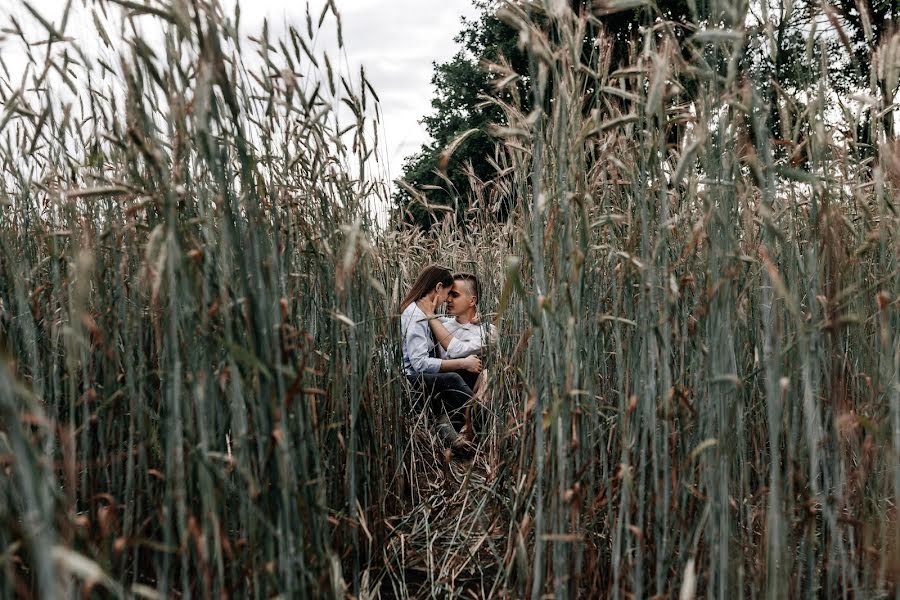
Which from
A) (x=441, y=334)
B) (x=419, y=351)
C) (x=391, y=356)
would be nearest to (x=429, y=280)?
(x=441, y=334)

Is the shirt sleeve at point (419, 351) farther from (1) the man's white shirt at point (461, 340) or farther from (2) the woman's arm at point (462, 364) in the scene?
(1) the man's white shirt at point (461, 340)

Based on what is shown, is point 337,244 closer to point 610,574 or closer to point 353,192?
point 353,192

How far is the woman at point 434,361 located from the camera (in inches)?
109

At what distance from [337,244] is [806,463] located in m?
1.15

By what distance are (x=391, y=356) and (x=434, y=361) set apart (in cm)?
103

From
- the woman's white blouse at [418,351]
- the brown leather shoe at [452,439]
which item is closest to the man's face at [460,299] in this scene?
the woman's white blouse at [418,351]

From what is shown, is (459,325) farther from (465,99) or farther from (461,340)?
(465,99)

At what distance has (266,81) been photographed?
115cm

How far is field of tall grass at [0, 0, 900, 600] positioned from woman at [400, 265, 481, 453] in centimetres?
A: 96

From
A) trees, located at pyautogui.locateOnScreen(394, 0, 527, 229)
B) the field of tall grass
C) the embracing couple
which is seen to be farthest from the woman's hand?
trees, located at pyautogui.locateOnScreen(394, 0, 527, 229)

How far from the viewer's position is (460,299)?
3.23 m

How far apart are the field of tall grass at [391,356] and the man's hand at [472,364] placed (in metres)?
1.11

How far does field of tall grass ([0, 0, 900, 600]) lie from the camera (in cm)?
86

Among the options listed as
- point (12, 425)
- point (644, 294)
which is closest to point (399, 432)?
point (644, 294)
